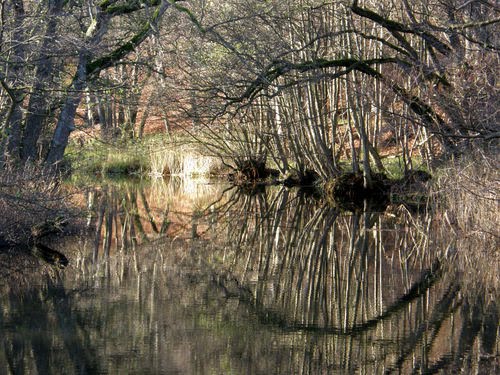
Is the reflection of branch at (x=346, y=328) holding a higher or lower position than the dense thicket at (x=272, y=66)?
lower

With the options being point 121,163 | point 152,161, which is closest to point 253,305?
point 152,161

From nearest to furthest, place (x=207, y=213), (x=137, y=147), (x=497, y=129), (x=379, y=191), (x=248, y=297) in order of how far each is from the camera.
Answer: (x=248, y=297), (x=497, y=129), (x=207, y=213), (x=379, y=191), (x=137, y=147)

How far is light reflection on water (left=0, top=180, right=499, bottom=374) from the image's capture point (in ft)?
20.5

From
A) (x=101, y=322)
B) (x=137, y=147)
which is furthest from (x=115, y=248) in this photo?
(x=137, y=147)

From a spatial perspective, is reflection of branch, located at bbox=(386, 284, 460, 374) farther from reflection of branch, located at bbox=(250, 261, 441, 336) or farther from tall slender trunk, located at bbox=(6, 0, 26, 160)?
tall slender trunk, located at bbox=(6, 0, 26, 160)

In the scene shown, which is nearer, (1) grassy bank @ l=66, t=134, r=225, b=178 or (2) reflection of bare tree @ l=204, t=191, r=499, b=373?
(2) reflection of bare tree @ l=204, t=191, r=499, b=373

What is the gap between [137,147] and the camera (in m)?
26.2

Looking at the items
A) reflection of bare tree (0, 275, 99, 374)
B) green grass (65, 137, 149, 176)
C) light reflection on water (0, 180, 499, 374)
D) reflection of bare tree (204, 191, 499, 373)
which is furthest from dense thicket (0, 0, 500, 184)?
green grass (65, 137, 149, 176)

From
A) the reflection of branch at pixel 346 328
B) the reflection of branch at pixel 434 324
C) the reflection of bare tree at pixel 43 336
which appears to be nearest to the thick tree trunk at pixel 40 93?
the reflection of bare tree at pixel 43 336

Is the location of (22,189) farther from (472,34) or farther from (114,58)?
(472,34)

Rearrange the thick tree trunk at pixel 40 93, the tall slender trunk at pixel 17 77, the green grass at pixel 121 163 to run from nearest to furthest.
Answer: the tall slender trunk at pixel 17 77, the thick tree trunk at pixel 40 93, the green grass at pixel 121 163

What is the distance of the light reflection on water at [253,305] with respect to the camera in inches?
246

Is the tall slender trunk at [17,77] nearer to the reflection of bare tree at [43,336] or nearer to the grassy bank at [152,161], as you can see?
the reflection of bare tree at [43,336]

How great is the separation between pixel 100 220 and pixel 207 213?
8.26ft
